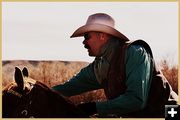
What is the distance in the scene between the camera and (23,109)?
314 inches

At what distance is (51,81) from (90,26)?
0.91 metres

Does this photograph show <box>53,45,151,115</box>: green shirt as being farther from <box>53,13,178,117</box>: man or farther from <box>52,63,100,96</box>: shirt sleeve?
<box>52,63,100,96</box>: shirt sleeve

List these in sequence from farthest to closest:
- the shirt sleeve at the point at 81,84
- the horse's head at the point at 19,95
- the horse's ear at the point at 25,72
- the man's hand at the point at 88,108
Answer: the shirt sleeve at the point at 81,84
the horse's ear at the point at 25,72
the man's hand at the point at 88,108
the horse's head at the point at 19,95

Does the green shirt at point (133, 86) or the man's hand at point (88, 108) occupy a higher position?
the green shirt at point (133, 86)

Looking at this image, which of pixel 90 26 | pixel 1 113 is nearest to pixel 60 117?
pixel 1 113

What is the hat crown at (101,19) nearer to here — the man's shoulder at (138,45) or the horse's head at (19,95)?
the man's shoulder at (138,45)

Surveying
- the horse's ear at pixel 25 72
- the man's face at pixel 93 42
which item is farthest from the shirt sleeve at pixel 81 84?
the horse's ear at pixel 25 72

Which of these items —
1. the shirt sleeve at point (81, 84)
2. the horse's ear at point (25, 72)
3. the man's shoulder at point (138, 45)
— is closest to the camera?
the horse's ear at point (25, 72)

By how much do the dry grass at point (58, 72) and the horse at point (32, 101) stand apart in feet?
2.19

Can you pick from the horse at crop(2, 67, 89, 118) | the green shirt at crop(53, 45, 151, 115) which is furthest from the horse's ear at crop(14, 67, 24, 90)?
the green shirt at crop(53, 45, 151, 115)

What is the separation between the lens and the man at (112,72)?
8.45m

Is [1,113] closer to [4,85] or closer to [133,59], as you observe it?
[4,85]

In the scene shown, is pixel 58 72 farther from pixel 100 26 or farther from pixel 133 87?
pixel 133 87

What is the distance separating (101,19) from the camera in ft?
29.1
